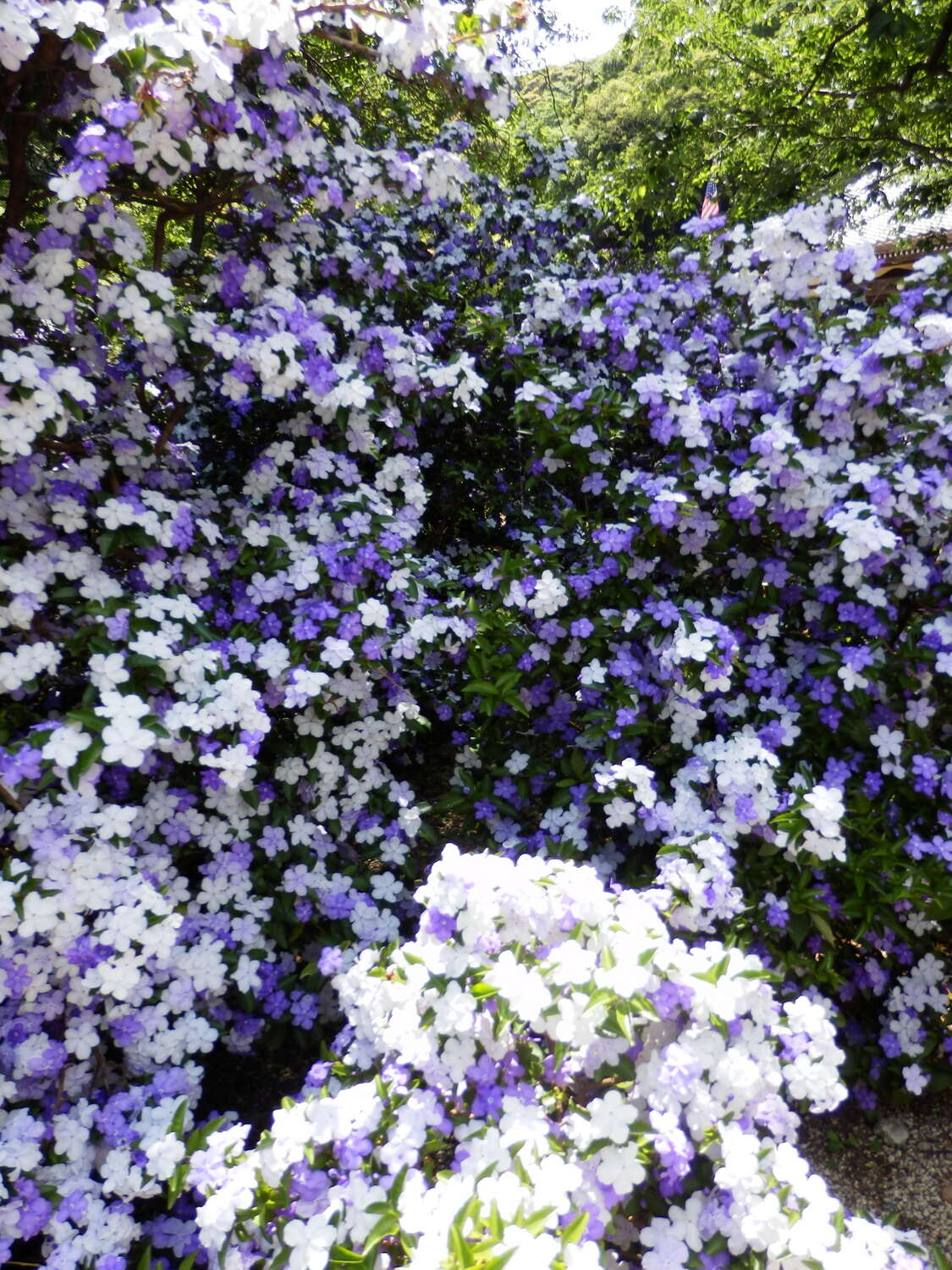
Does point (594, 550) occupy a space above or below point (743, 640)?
above

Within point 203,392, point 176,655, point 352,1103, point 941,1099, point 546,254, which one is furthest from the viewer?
point 546,254

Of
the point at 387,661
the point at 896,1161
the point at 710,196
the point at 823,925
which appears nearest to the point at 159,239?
the point at 387,661

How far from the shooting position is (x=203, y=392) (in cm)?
321

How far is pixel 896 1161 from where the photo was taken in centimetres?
224

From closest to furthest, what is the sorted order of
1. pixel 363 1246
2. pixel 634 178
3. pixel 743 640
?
pixel 363 1246
pixel 743 640
pixel 634 178

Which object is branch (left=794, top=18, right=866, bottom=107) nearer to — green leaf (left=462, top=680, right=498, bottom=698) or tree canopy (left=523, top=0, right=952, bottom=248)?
tree canopy (left=523, top=0, right=952, bottom=248)

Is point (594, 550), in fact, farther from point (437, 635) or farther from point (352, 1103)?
point (352, 1103)

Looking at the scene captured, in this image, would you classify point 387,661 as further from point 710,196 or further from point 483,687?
point 710,196

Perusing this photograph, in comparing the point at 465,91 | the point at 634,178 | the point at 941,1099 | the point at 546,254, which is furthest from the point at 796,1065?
the point at 634,178

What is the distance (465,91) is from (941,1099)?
313 centimetres

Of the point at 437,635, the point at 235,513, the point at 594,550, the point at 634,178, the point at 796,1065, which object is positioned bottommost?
the point at 796,1065

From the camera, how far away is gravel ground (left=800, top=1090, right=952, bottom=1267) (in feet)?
6.93

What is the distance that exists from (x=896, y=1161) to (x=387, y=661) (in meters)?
1.94

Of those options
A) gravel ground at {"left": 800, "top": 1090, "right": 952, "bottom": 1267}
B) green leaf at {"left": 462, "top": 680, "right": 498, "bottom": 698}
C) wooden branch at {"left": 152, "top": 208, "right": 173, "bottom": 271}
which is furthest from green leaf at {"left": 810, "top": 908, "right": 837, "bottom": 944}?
wooden branch at {"left": 152, "top": 208, "right": 173, "bottom": 271}
